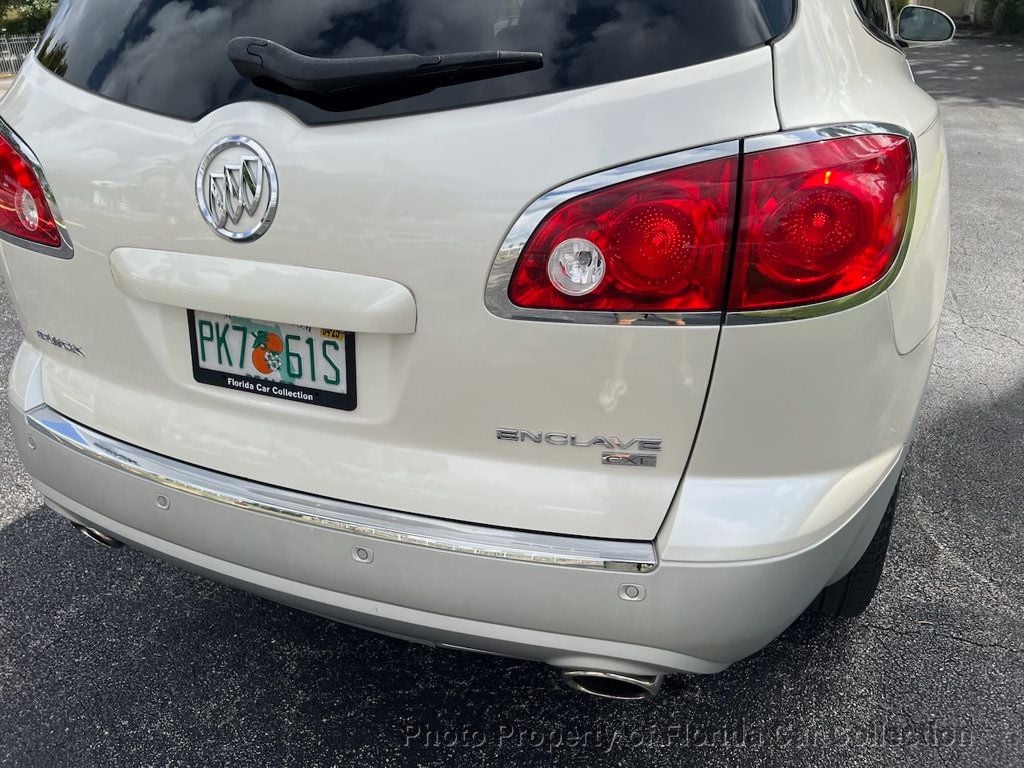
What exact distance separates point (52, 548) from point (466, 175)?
199cm

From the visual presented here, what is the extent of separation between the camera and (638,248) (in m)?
1.38

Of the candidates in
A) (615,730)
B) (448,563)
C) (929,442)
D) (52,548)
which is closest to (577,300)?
(448,563)

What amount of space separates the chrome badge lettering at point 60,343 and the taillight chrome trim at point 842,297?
1.31m

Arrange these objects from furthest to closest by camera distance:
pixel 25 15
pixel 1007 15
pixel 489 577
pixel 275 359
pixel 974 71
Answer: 1. pixel 25 15
2. pixel 1007 15
3. pixel 974 71
4. pixel 275 359
5. pixel 489 577

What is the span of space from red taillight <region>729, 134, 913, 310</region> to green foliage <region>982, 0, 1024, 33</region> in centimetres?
2675

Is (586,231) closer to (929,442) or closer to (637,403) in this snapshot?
(637,403)

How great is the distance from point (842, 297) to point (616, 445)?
1.38 feet

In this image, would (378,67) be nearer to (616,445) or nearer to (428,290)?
(428,290)

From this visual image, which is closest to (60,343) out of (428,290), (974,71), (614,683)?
(428,290)

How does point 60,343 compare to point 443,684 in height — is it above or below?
above

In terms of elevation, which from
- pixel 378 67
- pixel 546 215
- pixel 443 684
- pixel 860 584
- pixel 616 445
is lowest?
pixel 443 684

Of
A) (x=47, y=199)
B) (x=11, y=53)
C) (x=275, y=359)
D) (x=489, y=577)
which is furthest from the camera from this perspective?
(x=11, y=53)

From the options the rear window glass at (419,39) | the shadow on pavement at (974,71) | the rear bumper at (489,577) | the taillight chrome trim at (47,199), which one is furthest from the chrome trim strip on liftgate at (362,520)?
the shadow on pavement at (974,71)

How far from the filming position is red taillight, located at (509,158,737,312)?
1.35 m
